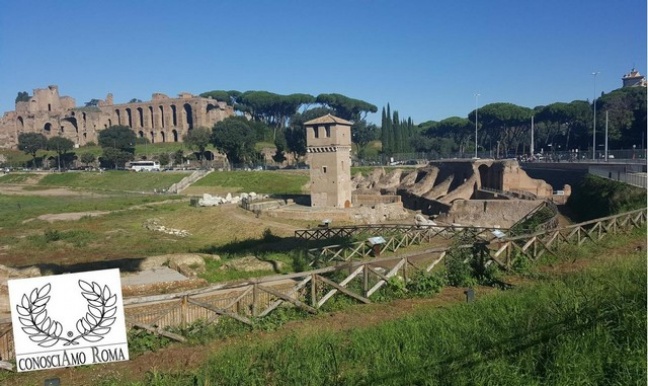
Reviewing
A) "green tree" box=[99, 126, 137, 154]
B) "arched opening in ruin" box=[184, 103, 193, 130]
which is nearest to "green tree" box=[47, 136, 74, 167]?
"green tree" box=[99, 126, 137, 154]

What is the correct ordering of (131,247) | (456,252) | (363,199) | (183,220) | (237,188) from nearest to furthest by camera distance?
(456,252)
(131,247)
(183,220)
(363,199)
(237,188)

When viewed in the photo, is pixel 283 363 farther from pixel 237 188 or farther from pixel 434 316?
pixel 237 188

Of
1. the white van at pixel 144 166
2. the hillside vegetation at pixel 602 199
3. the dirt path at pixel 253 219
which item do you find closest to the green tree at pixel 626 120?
the hillside vegetation at pixel 602 199

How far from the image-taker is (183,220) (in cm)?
3378

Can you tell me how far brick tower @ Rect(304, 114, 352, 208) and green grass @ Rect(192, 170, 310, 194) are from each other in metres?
13.9

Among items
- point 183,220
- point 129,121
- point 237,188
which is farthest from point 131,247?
point 129,121

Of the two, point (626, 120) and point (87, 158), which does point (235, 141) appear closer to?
point (87, 158)

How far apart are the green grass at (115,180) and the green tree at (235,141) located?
8559 mm

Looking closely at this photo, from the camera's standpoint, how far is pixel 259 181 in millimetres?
54594

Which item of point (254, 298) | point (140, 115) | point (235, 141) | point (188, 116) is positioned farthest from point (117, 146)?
point (254, 298)

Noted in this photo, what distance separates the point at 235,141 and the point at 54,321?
204 feet

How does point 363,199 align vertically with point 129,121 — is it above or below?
below

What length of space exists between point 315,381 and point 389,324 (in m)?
1.86

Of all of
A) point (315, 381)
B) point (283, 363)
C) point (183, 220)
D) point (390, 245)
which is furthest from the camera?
point (183, 220)
